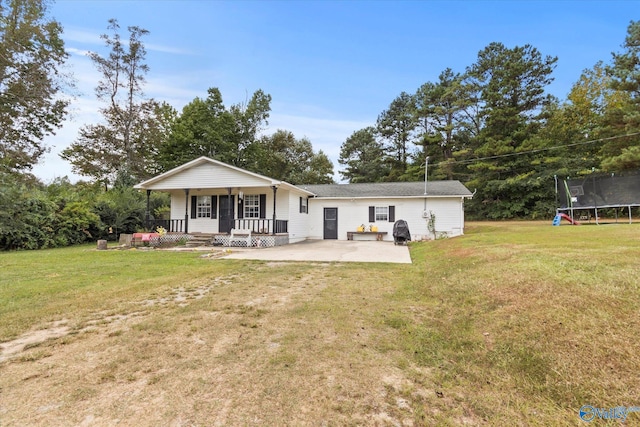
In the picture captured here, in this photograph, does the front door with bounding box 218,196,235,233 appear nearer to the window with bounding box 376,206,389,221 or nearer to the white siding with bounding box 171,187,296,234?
the white siding with bounding box 171,187,296,234

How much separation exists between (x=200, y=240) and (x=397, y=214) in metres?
10.2

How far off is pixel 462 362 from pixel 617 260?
12.7 feet

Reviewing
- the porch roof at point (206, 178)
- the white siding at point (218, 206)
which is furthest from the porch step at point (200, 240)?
the porch roof at point (206, 178)

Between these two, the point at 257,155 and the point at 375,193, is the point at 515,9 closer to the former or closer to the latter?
the point at 375,193

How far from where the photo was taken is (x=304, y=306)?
438 cm

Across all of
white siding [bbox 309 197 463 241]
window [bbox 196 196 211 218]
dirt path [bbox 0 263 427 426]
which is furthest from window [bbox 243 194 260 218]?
dirt path [bbox 0 263 427 426]

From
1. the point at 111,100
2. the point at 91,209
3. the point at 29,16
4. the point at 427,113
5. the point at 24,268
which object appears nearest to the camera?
the point at 24,268

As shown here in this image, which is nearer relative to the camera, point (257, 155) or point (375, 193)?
point (375, 193)

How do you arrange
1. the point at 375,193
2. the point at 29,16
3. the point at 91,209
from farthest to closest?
1. the point at 29,16
2. the point at 375,193
3. the point at 91,209

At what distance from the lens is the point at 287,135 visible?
3678cm

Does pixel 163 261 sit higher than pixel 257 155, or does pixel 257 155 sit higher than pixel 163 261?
pixel 257 155

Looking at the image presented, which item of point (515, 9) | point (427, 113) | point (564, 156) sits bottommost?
point (564, 156)

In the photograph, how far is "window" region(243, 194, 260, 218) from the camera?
52.0 feet

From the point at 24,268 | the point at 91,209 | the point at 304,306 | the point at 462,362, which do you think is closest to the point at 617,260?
the point at 462,362
